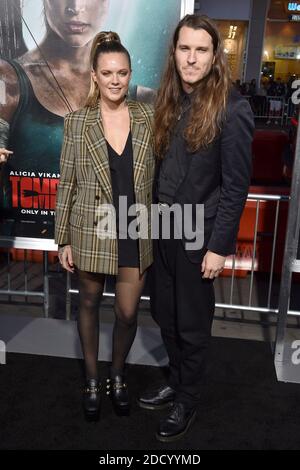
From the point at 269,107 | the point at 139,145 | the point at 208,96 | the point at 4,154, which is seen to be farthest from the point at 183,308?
the point at 269,107

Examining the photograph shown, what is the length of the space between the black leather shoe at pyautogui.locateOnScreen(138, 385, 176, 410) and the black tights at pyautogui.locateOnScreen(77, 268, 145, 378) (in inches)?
9.9

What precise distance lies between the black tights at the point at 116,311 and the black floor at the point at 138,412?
285mm

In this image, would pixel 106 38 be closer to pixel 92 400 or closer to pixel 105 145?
pixel 105 145

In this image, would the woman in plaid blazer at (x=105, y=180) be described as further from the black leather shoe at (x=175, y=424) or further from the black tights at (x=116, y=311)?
the black leather shoe at (x=175, y=424)

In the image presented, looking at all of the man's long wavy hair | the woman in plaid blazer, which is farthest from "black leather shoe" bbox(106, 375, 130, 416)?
the man's long wavy hair

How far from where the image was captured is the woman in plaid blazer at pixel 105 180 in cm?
244

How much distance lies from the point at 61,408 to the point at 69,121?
4.99 feet

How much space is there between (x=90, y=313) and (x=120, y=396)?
0.49 m

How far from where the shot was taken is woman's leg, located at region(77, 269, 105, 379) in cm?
265

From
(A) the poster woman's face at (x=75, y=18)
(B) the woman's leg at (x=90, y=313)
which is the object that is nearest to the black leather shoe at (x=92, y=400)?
(B) the woman's leg at (x=90, y=313)

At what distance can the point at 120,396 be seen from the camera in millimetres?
2811

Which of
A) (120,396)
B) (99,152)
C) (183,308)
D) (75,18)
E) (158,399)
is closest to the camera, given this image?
(99,152)

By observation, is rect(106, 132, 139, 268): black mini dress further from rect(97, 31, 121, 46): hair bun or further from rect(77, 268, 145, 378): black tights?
rect(97, 31, 121, 46): hair bun
